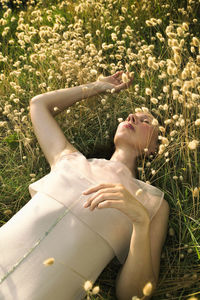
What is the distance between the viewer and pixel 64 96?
312 cm

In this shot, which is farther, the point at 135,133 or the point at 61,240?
the point at 135,133

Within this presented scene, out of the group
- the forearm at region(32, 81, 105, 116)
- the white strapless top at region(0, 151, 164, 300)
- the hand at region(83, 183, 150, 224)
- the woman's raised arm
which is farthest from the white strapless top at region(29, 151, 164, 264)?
the forearm at region(32, 81, 105, 116)

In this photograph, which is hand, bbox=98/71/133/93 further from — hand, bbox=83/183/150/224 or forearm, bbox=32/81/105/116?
hand, bbox=83/183/150/224

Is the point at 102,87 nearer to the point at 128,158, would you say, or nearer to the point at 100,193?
the point at 128,158

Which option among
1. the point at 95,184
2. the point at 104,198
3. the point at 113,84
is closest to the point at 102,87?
the point at 113,84

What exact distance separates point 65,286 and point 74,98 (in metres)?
1.60

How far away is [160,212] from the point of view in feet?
8.00

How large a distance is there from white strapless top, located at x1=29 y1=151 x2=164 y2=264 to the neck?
10cm

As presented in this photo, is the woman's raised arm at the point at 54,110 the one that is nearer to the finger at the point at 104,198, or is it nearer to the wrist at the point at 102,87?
the wrist at the point at 102,87

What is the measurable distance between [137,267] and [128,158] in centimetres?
86

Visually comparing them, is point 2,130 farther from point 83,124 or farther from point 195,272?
point 195,272

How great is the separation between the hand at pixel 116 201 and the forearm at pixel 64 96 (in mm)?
1270

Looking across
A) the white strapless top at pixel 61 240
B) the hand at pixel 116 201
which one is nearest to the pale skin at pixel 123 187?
the hand at pixel 116 201

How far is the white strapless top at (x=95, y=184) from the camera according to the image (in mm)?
2252
